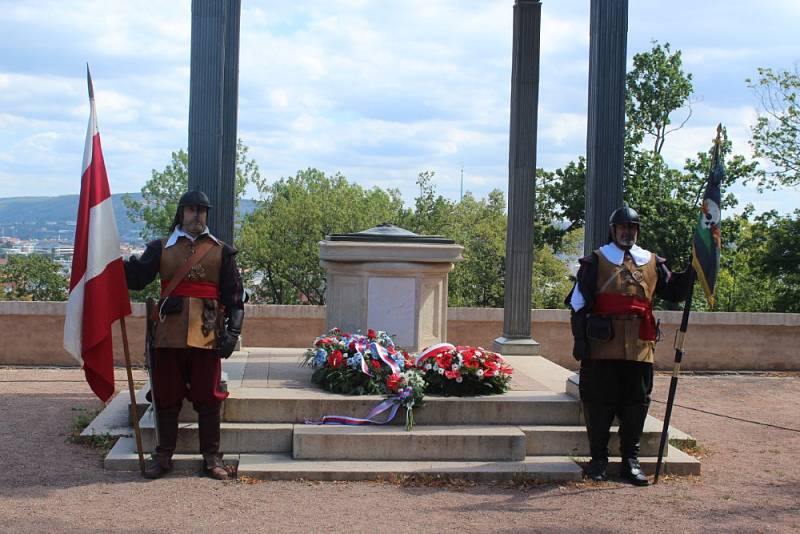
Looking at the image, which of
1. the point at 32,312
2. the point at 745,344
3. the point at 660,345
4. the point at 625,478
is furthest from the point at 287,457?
the point at 745,344

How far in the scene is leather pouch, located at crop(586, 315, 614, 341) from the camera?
680 cm

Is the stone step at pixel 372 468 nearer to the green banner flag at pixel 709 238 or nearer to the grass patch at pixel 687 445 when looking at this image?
the grass patch at pixel 687 445

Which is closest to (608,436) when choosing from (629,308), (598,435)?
(598,435)

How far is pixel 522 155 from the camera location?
11.7m

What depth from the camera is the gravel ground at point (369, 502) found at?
5625mm

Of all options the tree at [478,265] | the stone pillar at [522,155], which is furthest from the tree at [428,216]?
the stone pillar at [522,155]

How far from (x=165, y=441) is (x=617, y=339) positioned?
128 inches

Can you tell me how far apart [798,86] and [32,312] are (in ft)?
46.9

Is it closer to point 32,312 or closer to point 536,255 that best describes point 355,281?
point 32,312

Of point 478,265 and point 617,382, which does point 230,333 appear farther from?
point 478,265

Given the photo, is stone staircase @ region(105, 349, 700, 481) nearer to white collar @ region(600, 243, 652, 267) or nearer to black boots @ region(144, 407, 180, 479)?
black boots @ region(144, 407, 180, 479)

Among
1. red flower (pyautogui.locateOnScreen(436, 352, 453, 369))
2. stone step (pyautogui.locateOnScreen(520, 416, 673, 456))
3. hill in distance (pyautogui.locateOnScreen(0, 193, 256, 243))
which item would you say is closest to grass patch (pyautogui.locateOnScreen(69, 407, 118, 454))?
red flower (pyautogui.locateOnScreen(436, 352, 453, 369))

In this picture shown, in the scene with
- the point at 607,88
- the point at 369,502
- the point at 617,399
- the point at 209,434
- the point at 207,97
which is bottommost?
the point at 369,502

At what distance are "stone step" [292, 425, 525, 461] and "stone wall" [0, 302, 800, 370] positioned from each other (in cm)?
644
